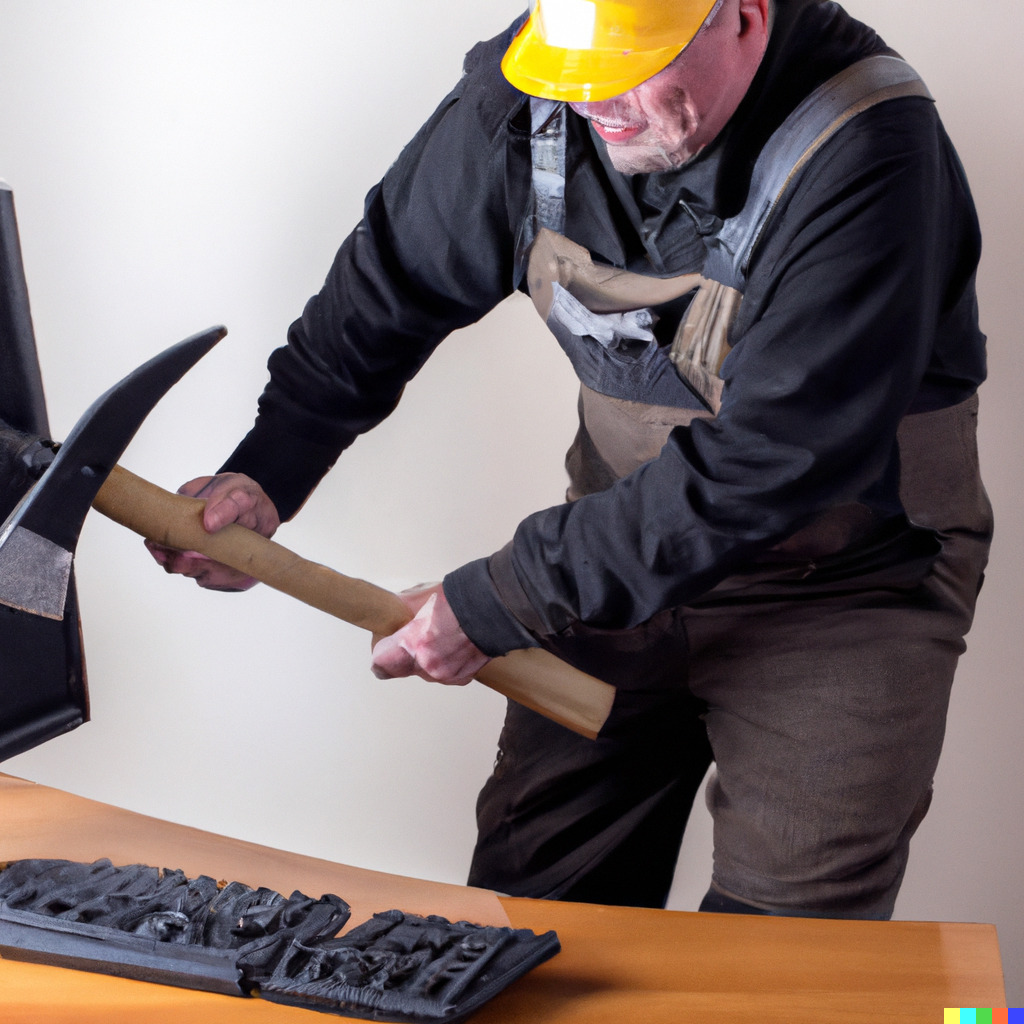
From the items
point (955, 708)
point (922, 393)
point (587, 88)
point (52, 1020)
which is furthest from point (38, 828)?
point (955, 708)

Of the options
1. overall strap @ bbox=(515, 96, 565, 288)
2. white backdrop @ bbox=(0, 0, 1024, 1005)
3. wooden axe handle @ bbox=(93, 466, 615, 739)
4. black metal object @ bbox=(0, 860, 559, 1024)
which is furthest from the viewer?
white backdrop @ bbox=(0, 0, 1024, 1005)

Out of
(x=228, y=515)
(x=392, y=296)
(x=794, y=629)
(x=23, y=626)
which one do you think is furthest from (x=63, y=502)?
(x=794, y=629)

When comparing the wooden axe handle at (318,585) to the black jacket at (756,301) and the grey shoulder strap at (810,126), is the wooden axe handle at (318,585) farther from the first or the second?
the grey shoulder strap at (810,126)

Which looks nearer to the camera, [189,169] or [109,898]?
[109,898]

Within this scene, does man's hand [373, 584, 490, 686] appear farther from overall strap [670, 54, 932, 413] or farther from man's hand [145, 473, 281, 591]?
overall strap [670, 54, 932, 413]

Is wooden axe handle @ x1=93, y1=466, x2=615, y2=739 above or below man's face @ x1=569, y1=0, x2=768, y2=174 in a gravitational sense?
below

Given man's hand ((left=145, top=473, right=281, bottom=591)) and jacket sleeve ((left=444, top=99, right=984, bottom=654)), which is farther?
man's hand ((left=145, top=473, right=281, bottom=591))

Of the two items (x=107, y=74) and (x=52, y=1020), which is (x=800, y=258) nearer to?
(x=52, y=1020)

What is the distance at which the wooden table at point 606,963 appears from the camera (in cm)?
89

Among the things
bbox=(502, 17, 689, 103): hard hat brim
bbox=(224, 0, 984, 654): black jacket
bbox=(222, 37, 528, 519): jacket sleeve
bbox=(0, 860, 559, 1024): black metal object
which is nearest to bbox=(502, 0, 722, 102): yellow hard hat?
bbox=(502, 17, 689, 103): hard hat brim

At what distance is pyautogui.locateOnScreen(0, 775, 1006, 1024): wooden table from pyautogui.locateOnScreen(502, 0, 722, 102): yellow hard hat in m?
0.76

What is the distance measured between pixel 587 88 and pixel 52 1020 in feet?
A: 2.90

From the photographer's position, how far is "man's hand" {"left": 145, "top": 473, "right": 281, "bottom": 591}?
4.08 feet

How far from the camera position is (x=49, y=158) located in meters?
1.91
